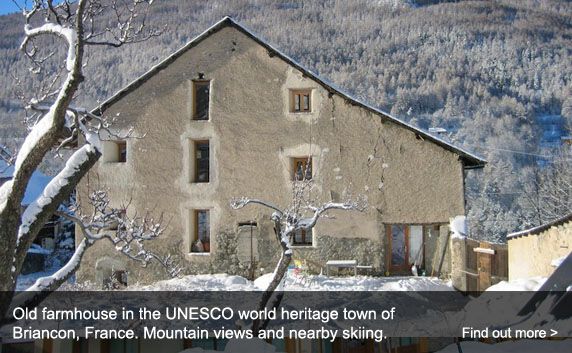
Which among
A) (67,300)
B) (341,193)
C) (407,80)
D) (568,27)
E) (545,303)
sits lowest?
(67,300)

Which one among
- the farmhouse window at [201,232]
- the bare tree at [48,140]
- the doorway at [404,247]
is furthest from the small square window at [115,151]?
the bare tree at [48,140]

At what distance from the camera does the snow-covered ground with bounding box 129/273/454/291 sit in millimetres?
15227

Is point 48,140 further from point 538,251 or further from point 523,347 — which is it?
point 538,251

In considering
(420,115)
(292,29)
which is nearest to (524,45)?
(420,115)

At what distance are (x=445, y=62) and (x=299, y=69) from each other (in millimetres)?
94244

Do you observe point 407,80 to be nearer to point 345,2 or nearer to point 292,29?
point 292,29

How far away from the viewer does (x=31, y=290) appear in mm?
7469

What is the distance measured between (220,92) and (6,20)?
402 ft

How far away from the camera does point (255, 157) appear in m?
17.4

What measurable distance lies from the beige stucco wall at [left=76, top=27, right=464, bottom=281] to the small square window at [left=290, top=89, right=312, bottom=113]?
0.71 feet

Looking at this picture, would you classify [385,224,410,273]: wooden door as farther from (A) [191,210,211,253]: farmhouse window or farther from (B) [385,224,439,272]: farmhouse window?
(A) [191,210,211,253]: farmhouse window

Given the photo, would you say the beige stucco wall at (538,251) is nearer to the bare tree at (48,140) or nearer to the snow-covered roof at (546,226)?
the snow-covered roof at (546,226)

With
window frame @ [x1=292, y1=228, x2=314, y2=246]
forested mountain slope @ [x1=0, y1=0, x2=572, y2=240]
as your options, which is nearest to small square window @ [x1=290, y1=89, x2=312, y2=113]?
window frame @ [x1=292, y1=228, x2=314, y2=246]

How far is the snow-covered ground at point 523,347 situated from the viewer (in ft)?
18.0
